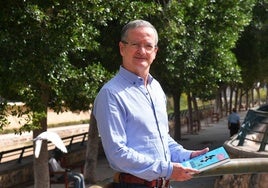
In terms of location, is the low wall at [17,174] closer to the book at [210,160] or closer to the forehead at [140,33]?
the forehead at [140,33]

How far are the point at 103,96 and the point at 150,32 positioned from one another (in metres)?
0.46

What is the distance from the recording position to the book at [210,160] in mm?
2354

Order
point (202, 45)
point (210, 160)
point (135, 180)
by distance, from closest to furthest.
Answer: point (210, 160), point (135, 180), point (202, 45)

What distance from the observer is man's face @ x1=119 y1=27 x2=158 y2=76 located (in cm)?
262

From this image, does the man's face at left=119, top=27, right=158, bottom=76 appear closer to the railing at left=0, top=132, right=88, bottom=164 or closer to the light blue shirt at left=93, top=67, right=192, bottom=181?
the light blue shirt at left=93, top=67, right=192, bottom=181

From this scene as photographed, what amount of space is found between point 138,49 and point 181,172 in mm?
704

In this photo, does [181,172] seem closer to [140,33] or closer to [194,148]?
[140,33]

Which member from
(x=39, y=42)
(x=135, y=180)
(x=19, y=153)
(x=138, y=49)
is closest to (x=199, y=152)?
Answer: (x=135, y=180)

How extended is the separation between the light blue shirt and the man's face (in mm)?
47

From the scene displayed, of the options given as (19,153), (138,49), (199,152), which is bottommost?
(19,153)

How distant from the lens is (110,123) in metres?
2.41

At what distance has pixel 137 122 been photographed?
2.53 metres

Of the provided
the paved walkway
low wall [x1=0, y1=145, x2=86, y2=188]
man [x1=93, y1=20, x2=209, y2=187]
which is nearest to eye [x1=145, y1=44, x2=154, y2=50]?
man [x1=93, y1=20, x2=209, y2=187]

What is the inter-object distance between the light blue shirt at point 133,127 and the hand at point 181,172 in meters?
0.02
